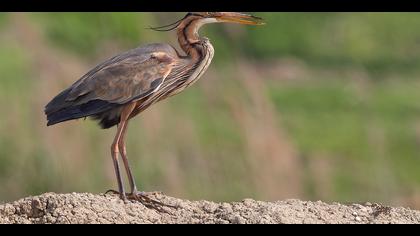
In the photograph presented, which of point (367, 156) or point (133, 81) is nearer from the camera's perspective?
point (133, 81)

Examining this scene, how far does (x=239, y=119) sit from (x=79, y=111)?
4.22 metres

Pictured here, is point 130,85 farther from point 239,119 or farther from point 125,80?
point 239,119

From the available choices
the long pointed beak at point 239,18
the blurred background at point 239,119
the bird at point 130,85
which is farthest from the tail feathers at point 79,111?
the blurred background at point 239,119

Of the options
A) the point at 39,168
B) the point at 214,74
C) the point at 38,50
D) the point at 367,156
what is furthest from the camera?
the point at 367,156

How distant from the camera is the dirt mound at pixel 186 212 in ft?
24.1

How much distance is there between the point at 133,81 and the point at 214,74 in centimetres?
561

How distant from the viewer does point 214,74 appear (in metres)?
13.7

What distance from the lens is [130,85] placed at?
8.12 m

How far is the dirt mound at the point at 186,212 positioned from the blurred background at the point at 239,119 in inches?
145

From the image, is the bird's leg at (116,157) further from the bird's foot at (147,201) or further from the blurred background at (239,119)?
the blurred background at (239,119)

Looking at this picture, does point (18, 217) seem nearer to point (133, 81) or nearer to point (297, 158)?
point (133, 81)

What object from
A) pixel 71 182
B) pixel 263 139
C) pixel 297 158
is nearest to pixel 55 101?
pixel 71 182

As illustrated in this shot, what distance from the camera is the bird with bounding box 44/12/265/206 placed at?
8125mm
